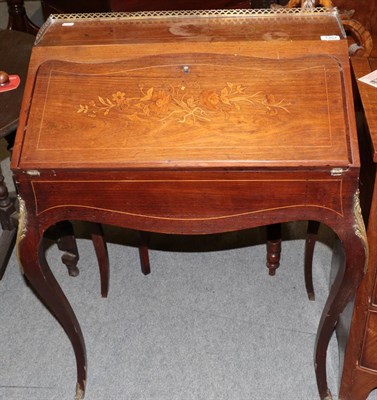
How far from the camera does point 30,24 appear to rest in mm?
3605

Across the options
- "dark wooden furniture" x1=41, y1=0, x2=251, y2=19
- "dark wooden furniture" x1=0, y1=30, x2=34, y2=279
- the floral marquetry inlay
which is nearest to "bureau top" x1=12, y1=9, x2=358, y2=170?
the floral marquetry inlay

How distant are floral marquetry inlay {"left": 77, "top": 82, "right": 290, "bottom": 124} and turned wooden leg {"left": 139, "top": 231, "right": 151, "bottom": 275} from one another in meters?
0.89

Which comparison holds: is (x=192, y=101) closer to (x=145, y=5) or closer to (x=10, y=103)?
(x=10, y=103)

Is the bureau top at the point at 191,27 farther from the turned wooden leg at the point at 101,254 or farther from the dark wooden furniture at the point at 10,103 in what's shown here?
the turned wooden leg at the point at 101,254

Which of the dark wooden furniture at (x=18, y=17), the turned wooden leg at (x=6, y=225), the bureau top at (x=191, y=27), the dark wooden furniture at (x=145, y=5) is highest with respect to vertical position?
the bureau top at (x=191, y=27)

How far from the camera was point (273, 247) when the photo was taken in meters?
2.28

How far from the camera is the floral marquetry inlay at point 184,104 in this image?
4.70 feet

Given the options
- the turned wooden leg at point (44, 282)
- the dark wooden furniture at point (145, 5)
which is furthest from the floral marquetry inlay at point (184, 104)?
the dark wooden furniture at point (145, 5)

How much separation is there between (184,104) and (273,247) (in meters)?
0.98

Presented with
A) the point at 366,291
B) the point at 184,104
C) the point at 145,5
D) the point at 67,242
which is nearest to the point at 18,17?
the point at 145,5

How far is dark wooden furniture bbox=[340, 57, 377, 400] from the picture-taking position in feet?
4.90

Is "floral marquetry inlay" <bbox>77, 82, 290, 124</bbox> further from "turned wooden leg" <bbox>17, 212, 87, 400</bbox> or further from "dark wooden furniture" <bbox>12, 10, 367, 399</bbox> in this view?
"turned wooden leg" <bbox>17, 212, 87, 400</bbox>

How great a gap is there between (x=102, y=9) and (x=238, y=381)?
1987mm

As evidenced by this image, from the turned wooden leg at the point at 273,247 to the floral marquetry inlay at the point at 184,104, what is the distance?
873mm
